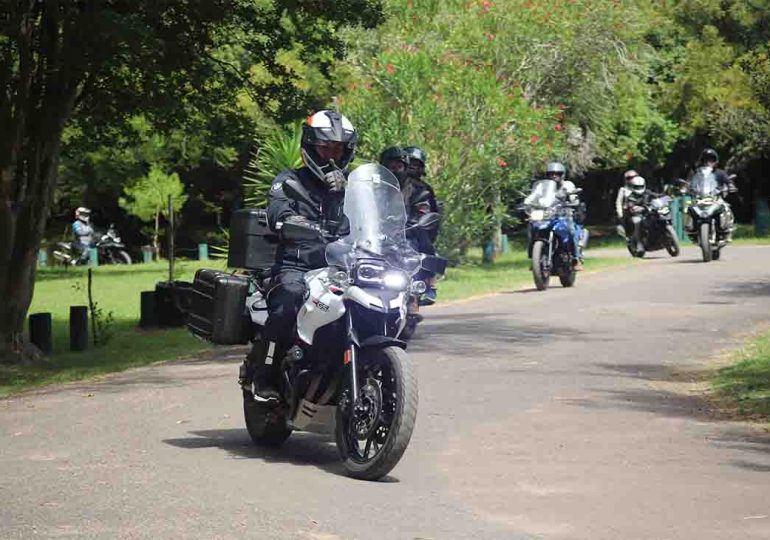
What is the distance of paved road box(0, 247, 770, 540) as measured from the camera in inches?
310

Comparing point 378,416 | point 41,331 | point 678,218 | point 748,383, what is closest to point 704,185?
point 678,218

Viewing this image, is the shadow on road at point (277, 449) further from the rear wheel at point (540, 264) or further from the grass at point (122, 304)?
the rear wheel at point (540, 264)

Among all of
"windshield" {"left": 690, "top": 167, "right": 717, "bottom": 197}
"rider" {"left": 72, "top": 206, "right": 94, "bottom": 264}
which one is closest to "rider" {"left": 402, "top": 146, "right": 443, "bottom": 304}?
"windshield" {"left": 690, "top": 167, "right": 717, "bottom": 197}

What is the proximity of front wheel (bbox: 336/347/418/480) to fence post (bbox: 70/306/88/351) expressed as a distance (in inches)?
482

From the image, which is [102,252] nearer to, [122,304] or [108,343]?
[122,304]

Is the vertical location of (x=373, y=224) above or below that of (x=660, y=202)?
below

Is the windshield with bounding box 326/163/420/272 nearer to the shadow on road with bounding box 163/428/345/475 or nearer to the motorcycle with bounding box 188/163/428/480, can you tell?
the motorcycle with bounding box 188/163/428/480

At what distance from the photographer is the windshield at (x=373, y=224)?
947cm

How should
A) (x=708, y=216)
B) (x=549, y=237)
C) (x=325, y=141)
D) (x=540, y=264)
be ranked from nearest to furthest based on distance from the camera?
(x=325, y=141) → (x=540, y=264) → (x=549, y=237) → (x=708, y=216)

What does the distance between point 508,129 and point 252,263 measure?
21.9m

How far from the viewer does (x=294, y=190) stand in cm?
Answer: 980

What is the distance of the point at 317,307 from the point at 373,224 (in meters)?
0.60

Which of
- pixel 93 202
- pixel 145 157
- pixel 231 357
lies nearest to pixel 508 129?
pixel 231 357

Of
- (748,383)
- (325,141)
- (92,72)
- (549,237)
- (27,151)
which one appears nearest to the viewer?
(325,141)
